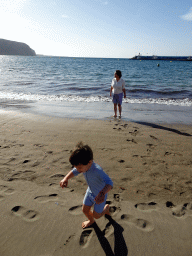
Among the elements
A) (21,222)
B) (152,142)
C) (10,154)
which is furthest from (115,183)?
(10,154)

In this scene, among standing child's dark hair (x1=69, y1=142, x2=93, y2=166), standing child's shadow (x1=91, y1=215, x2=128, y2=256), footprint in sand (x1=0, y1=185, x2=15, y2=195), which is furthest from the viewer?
footprint in sand (x1=0, y1=185, x2=15, y2=195)

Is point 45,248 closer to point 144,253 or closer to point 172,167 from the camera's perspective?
point 144,253

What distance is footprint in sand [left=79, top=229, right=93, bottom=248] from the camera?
6.41 ft

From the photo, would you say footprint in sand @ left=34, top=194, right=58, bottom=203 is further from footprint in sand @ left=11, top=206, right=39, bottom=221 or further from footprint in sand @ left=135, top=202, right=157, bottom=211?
footprint in sand @ left=135, top=202, right=157, bottom=211

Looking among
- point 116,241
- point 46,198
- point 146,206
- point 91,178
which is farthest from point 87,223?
point 146,206

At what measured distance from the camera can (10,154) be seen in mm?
3869

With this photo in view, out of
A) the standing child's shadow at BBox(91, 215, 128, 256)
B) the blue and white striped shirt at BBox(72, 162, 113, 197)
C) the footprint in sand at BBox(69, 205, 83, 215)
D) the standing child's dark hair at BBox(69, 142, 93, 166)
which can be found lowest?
the standing child's shadow at BBox(91, 215, 128, 256)

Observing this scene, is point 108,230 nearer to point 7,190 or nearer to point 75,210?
point 75,210

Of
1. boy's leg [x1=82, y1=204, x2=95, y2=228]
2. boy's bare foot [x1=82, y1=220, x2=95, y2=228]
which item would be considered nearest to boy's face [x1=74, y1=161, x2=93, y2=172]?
boy's leg [x1=82, y1=204, x2=95, y2=228]

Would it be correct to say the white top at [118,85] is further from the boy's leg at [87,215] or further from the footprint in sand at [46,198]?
the boy's leg at [87,215]

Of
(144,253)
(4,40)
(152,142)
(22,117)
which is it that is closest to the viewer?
(144,253)

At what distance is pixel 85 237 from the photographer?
6.68ft

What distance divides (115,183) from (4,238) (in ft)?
5.94

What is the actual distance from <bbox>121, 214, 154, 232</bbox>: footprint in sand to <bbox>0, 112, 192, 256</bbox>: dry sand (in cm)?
1
